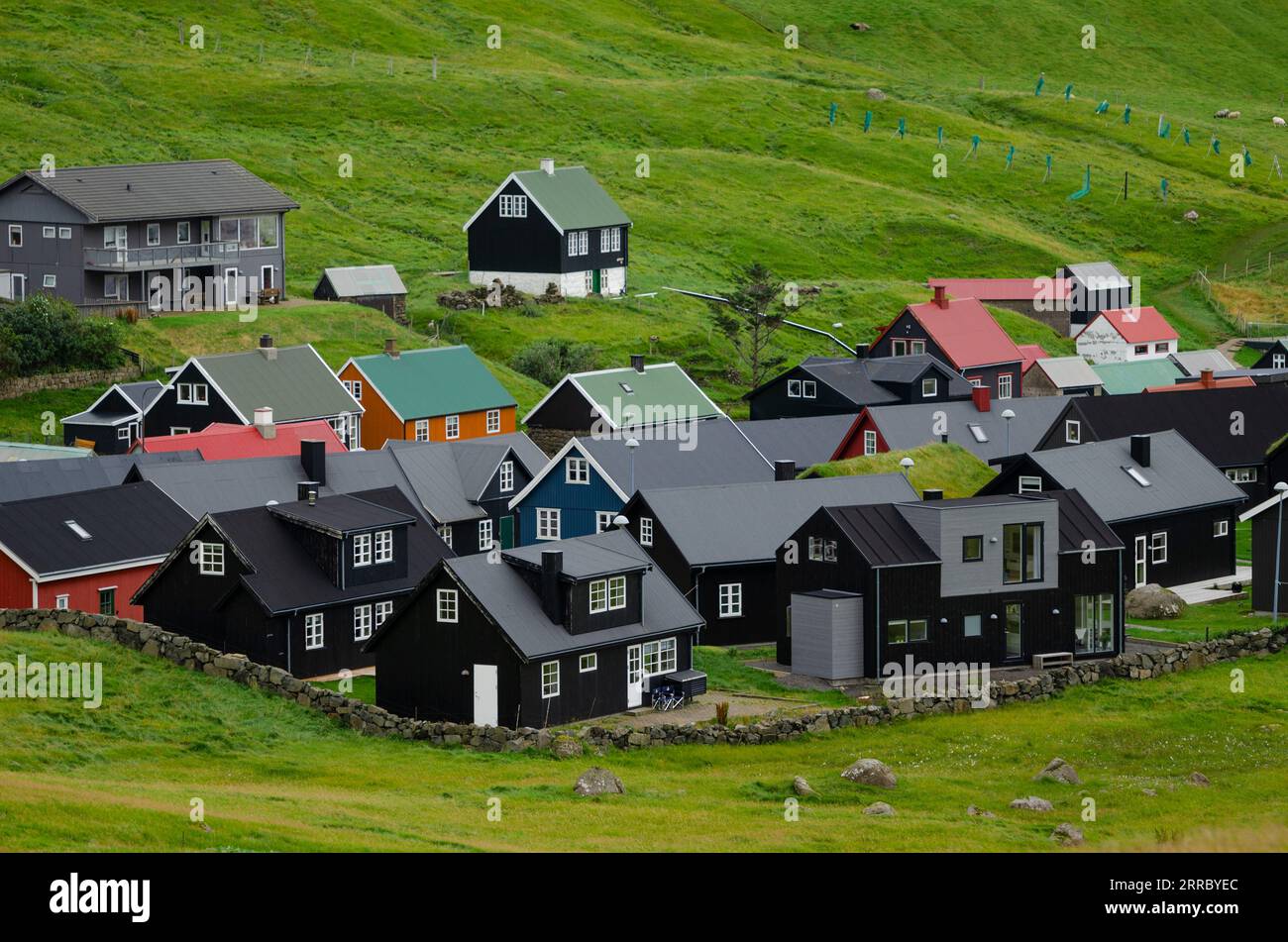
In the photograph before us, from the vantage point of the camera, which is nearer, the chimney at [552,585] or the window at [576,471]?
the chimney at [552,585]

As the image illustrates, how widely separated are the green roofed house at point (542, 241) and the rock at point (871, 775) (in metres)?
81.1

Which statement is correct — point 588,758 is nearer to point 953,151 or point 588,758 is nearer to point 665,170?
point 665,170

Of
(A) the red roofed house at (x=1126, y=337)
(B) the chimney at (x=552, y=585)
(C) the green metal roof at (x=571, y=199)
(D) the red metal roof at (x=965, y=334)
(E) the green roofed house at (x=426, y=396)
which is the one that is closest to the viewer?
(B) the chimney at (x=552, y=585)

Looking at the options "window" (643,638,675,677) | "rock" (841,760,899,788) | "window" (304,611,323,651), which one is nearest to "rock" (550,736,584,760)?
"rock" (841,760,899,788)

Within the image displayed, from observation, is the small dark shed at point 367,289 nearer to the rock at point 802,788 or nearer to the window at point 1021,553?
the window at point 1021,553

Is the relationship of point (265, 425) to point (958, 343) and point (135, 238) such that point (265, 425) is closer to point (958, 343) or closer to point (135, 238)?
point (135, 238)

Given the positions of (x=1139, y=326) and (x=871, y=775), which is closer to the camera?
(x=871, y=775)

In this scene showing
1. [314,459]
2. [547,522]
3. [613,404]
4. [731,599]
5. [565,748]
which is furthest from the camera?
[613,404]

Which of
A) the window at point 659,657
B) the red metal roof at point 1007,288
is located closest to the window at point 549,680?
the window at point 659,657

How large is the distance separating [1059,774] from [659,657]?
556 inches

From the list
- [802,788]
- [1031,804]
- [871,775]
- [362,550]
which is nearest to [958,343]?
[362,550]

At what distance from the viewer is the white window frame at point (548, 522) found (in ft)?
245

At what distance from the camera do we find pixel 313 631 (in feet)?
199

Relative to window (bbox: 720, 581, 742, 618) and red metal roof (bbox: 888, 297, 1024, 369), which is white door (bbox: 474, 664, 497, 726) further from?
red metal roof (bbox: 888, 297, 1024, 369)
